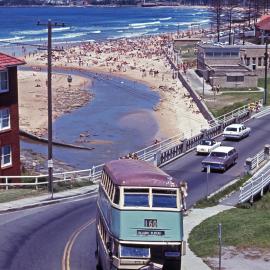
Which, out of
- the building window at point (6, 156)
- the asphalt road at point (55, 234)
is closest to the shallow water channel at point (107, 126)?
the building window at point (6, 156)

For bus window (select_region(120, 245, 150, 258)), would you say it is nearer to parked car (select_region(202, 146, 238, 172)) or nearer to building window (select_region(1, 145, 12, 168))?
parked car (select_region(202, 146, 238, 172))

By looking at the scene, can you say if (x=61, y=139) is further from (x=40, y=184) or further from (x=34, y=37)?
(x=34, y=37)

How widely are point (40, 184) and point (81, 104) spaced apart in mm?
47241

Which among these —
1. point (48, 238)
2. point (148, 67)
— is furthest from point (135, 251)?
point (148, 67)

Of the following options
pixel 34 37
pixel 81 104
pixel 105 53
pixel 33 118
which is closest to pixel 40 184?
pixel 33 118

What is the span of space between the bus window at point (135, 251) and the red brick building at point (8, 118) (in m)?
22.8

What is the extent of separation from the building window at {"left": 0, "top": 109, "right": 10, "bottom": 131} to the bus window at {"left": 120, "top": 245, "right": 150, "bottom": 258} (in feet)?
75.6

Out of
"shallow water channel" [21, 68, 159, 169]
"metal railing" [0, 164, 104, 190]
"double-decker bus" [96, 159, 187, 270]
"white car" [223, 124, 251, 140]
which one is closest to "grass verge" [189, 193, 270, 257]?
"double-decker bus" [96, 159, 187, 270]

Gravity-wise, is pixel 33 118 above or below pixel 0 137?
below

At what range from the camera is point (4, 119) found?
40.8 m

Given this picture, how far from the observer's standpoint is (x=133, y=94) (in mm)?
95062

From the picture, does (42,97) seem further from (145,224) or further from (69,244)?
(145,224)

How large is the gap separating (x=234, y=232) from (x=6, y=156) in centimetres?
1884

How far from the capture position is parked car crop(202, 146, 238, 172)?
4088cm
